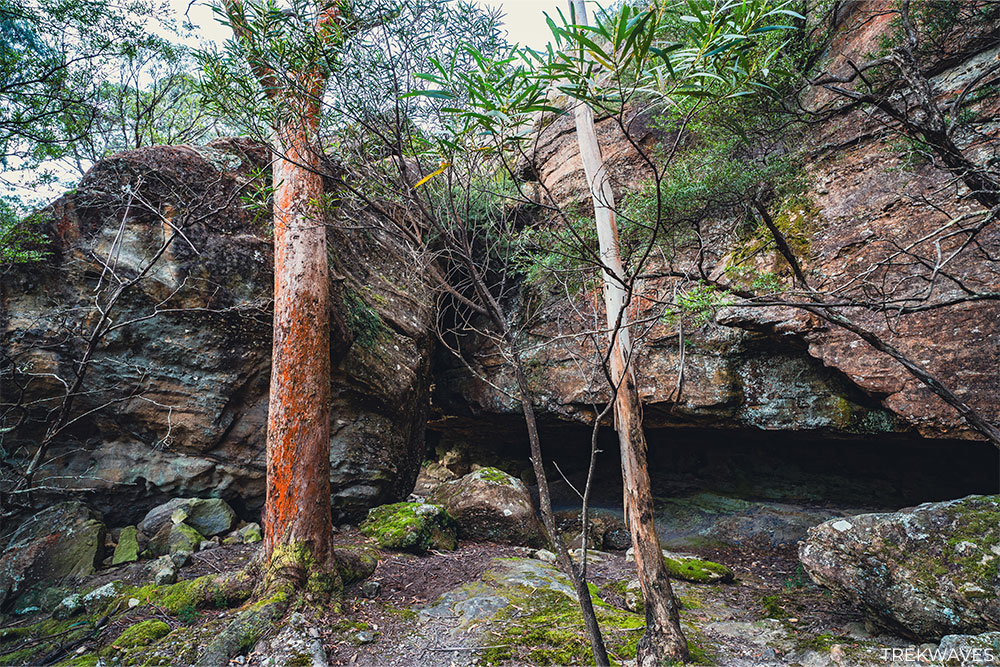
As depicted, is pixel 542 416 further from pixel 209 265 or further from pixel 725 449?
pixel 209 265

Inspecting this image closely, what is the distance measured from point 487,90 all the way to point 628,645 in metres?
4.08

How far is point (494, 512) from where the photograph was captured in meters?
6.10

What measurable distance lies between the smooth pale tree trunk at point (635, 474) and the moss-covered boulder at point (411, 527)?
2.79 m

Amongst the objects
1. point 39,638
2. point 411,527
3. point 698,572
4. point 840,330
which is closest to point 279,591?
point 39,638

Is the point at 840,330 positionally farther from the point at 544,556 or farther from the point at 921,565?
the point at 544,556

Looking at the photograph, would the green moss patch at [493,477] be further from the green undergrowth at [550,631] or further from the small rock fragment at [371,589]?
the small rock fragment at [371,589]

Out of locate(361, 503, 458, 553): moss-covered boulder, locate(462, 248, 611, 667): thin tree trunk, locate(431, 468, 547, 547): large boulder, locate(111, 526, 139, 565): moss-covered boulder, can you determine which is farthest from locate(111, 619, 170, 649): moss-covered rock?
locate(431, 468, 547, 547): large boulder

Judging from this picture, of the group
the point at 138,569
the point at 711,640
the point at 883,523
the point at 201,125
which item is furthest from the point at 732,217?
the point at 201,125

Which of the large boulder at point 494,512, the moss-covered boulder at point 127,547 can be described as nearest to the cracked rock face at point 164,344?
the moss-covered boulder at point 127,547

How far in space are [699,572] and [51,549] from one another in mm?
7213

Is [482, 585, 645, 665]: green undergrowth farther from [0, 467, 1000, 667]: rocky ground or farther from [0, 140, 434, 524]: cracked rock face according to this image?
[0, 140, 434, 524]: cracked rock face

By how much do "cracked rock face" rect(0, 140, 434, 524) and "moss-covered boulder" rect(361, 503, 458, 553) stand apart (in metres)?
0.52

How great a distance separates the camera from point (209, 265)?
18.1 feet

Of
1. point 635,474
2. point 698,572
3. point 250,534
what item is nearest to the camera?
point 635,474
